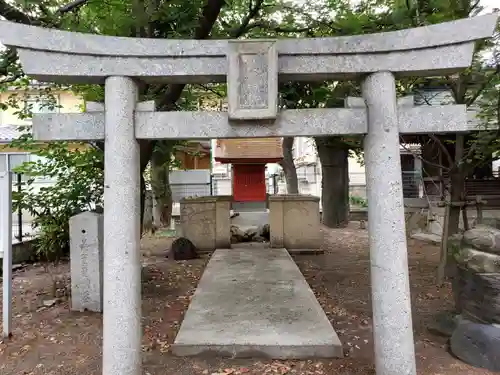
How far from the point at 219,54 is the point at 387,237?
214cm

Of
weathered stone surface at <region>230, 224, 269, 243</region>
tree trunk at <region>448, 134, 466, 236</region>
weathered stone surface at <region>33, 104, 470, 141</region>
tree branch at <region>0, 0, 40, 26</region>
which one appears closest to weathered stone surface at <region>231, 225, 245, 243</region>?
weathered stone surface at <region>230, 224, 269, 243</region>

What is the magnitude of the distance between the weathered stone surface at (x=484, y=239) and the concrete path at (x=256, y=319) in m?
1.71

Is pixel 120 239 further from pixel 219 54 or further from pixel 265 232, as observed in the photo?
pixel 265 232

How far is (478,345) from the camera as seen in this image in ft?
13.0

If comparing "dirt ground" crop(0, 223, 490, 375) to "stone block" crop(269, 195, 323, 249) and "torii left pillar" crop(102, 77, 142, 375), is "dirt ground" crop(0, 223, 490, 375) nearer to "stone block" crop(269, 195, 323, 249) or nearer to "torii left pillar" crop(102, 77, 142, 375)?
"torii left pillar" crop(102, 77, 142, 375)

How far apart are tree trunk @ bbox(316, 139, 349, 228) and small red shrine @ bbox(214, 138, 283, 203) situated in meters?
5.55

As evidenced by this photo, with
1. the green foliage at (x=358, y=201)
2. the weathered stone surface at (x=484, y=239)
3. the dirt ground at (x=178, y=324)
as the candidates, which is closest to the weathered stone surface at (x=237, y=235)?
the dirt ground at (x=178, y=324)

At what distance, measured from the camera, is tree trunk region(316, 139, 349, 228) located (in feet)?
50.3

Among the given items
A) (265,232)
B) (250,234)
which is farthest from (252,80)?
(265,232)

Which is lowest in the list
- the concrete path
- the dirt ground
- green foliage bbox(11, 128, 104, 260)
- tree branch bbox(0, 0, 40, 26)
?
the dirt ground

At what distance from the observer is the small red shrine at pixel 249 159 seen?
31.4ft

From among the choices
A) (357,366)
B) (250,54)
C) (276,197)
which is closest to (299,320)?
(357,366)

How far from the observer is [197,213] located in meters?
10.5

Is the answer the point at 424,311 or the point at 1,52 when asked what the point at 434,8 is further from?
the point at 1,52
